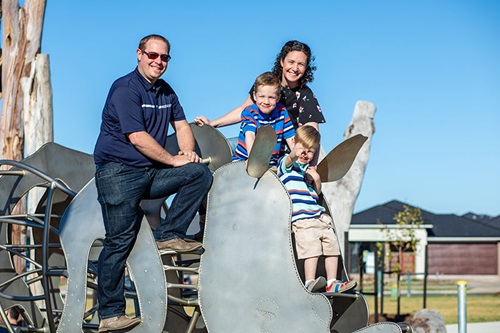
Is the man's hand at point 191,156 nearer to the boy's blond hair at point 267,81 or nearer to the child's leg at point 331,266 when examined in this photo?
the boy's blond hair at point 267,81

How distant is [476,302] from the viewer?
25094 mm

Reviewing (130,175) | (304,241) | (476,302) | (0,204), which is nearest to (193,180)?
(130,175)

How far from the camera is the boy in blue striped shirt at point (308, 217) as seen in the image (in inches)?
217

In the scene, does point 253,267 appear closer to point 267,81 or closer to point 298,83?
point 267,81

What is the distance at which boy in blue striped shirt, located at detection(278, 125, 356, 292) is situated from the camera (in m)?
5.51

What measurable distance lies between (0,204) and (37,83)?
4091mm

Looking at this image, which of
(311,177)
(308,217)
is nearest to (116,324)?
(308,217)

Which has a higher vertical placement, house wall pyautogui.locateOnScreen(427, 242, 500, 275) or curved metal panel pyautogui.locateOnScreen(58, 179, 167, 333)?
curved metal panel pyautogui.locateOnScreen(58, 179, 167, 333)

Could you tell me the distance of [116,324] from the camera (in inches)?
218

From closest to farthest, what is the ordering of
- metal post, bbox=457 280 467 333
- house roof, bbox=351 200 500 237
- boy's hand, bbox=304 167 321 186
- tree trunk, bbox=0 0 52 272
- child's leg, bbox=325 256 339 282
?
child's leg, bbox=325 256 339 282, boy's hand, bbox=304 167 321 186, metal post, bbox=457 280 467 333, tree trunk, bbox=0 0 52 272, house roof, bbox=351 200 500 237

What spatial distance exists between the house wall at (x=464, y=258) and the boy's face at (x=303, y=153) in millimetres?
42158

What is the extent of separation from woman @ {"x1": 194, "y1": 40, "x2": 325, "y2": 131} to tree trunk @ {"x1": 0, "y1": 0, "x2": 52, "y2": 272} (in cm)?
580

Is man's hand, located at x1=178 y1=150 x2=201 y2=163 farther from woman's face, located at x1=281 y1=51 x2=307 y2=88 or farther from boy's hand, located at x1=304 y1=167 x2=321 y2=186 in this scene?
woman's face, located at x1=281 y1=51 x2=307 y2=88

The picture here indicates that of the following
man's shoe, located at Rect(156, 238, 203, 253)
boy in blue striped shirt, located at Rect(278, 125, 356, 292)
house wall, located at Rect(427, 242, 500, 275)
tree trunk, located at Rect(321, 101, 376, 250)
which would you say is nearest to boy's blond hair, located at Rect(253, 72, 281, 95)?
boy in blue striped shirt, located at Rect(278, 125, 356, 292)
